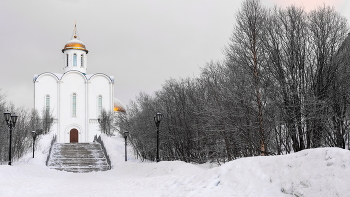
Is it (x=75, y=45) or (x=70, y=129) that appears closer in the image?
(x=70, y=129)

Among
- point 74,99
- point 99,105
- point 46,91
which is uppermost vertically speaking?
point 46,91

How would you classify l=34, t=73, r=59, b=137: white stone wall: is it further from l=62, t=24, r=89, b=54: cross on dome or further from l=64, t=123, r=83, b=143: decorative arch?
l=62, t=24, r=89, b=54: cross on dome

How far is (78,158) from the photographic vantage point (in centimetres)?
2502

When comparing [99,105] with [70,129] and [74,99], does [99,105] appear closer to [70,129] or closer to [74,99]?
[74,99]

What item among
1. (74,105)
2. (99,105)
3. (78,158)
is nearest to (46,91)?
(74,105)

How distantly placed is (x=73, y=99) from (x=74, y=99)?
0.40 feet

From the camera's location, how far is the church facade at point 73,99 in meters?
44.9

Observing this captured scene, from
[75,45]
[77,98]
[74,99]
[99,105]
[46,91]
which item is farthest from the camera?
[75,45]

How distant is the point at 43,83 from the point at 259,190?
142ft

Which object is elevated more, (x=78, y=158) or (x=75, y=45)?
(x=75, y=45)

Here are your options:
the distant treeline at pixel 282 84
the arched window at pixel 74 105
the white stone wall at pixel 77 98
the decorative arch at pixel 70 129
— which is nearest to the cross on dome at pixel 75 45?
the white stone wall at pixel 77 98

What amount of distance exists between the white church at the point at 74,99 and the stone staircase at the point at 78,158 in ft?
47.6

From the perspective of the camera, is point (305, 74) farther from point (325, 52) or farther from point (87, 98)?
point (87, 98)

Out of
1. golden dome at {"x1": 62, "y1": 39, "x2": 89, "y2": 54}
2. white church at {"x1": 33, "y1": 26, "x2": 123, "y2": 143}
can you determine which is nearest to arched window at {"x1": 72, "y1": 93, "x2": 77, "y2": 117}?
white church at {"x1": 33, "y1": 26, "x2": 123, "y2": 143}
